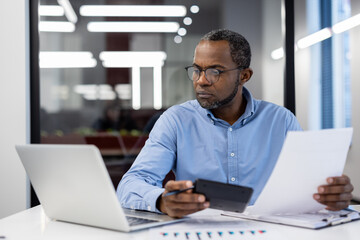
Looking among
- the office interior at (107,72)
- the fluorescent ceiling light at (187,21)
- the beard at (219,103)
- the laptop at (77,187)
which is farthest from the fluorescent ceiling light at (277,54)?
the laptop at (77,187)

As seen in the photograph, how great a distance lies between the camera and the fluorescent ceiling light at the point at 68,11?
317cm

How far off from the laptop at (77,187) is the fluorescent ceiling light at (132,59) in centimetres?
208

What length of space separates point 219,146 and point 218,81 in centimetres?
28

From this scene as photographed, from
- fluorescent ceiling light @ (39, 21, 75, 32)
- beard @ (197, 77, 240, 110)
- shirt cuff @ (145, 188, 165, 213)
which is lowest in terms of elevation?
shirt cuff @ (145, 188, 165, 213)

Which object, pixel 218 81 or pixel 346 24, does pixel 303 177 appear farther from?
pixel 346 24

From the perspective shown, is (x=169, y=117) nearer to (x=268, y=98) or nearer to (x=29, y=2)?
(x=268, y=98)

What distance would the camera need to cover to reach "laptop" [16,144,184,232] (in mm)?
1029

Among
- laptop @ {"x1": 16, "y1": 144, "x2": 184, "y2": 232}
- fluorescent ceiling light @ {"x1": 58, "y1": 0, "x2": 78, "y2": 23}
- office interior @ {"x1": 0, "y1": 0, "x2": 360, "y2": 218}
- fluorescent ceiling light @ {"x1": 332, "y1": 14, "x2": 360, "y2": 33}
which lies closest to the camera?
laptop @ {"x1": 16, "y1": 144, "x2": 184, "y2": 232}

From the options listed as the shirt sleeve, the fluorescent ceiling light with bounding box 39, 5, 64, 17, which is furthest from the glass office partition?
the shirt sleeve

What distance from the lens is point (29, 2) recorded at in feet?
9.90

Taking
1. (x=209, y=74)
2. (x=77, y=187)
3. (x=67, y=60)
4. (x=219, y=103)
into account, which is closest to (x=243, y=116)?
(x=219, y=103)

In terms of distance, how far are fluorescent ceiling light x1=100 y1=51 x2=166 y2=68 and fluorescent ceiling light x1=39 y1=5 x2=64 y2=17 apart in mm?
466

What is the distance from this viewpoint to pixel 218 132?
5.97 feet

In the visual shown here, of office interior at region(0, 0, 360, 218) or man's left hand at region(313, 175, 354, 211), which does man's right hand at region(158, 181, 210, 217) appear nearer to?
man's left hand at region(313, 175, 354, 211)
